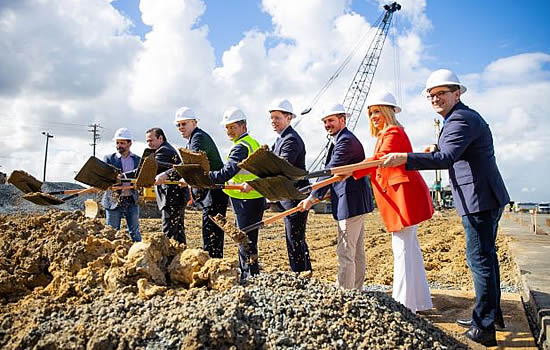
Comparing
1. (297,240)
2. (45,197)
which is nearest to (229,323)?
(297,240)

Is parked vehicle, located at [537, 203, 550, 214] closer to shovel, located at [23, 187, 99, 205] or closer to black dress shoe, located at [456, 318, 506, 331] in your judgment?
black dress shoe, located at [456, 318, 506, 331]

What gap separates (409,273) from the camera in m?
4.10

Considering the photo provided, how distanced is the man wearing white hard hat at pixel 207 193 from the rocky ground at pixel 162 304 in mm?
1216

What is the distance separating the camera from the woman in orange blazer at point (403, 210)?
4047 mm

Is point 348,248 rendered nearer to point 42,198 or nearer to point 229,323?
point 229,323

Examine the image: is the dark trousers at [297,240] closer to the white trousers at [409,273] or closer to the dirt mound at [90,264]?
the white trousers at [409,273]

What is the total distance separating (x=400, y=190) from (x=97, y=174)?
11.3 ft

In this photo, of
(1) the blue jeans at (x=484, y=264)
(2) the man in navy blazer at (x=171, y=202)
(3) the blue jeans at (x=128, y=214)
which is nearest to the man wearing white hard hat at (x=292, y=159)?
(2) the man in navy blazer at (x=171, y=202)

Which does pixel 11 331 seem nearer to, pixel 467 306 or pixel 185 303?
pixel 185 303

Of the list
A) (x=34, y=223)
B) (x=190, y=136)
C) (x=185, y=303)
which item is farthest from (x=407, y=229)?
(x=34, y=223)

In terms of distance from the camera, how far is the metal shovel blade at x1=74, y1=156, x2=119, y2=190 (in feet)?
17.1

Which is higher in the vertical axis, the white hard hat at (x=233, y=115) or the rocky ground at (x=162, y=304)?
the white hard hat at (x=233, y=115)

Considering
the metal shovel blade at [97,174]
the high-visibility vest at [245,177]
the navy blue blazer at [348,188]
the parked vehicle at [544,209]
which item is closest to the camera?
the navy blue blazer at [348,188]

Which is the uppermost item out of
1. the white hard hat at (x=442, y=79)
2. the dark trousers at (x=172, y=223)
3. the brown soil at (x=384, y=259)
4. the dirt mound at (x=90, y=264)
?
the white hard hat at (x=442, y=79)
